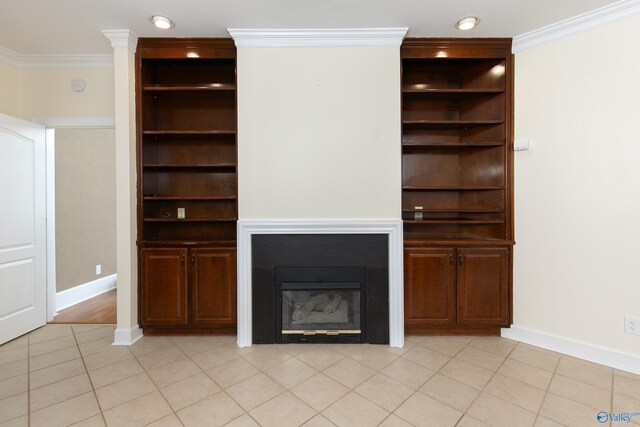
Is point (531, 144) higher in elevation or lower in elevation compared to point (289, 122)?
lower

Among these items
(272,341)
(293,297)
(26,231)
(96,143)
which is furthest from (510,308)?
(96,143)

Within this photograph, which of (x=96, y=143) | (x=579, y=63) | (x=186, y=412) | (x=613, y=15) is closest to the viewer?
(x=186, y=412)

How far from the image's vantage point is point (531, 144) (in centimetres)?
256

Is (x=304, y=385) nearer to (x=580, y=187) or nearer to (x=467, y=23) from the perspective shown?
→ (x=580, y=187)

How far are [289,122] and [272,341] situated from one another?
1.90 m

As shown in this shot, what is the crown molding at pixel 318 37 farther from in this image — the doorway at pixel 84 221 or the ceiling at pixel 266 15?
the doorway at pixel 84 221

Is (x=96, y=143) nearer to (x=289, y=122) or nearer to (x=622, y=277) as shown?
(x=289, y=122)

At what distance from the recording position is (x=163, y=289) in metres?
2.64

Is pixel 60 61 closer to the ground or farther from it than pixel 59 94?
farther from it

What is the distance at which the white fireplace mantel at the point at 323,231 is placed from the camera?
2.49m

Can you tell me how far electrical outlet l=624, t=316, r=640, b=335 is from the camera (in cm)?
213

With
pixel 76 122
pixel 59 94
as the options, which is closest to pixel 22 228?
pixel 76 122

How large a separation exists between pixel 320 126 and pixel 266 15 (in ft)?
3.04

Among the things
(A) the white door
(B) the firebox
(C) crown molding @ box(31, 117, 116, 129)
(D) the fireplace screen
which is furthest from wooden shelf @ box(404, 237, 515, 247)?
(A) the white door
